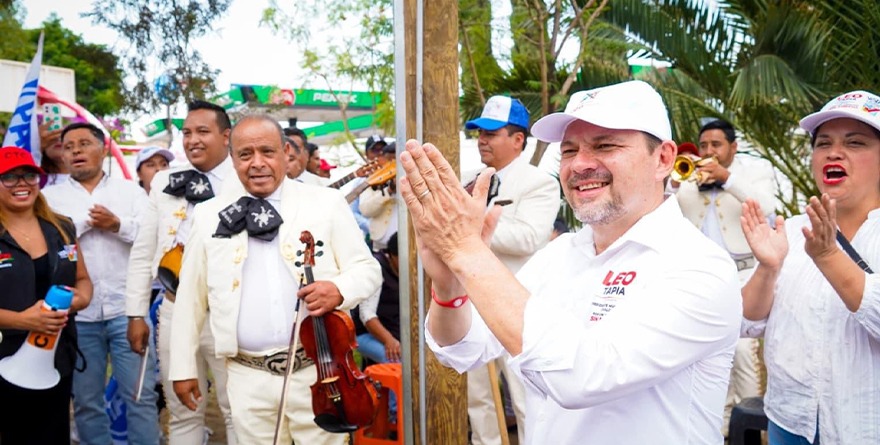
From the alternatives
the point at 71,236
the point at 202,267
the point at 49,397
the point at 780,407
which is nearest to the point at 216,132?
the point at 71,236

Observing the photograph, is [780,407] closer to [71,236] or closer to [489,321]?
[489,321]

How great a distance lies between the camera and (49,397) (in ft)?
14.9

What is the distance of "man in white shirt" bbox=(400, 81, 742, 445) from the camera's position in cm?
184

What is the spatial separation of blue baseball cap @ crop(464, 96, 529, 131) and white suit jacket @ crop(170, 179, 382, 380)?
1.55m

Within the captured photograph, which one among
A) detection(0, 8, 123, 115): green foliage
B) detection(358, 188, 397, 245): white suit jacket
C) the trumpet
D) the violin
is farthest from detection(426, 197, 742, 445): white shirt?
detection(0, 8, 123, 115): green foliage

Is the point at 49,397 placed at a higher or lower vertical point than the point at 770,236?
lower

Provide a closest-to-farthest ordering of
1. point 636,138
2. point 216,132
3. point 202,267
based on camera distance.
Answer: point 636,138 < point 202,267 < point 216,132

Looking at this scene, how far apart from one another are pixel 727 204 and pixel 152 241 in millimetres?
4032

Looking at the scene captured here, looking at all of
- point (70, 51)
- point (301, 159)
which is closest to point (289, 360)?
point (301, 159)

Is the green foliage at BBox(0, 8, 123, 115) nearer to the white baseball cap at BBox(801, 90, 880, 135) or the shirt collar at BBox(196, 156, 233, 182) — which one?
the shirt collar at BBox(196, 156, 233, 182)

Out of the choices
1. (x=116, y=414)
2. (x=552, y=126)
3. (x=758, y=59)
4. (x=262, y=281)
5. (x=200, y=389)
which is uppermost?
(x=758, y=59)

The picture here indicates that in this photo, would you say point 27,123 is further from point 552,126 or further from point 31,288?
point 552,126

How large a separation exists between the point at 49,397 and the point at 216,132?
187 centimetres

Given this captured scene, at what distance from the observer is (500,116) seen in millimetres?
5438
